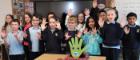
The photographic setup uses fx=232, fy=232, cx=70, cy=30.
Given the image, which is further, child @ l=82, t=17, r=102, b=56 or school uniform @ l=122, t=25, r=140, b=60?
school uniform @ l=122, t=25, r=140, b=60

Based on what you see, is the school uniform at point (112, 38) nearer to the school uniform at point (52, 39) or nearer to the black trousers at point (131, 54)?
the black trousers at point (131, 54)

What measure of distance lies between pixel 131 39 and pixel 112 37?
0.40m

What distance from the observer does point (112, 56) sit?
3.16 m

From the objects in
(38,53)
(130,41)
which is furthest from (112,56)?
(38,53)

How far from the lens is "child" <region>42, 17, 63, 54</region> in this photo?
3.23 meters

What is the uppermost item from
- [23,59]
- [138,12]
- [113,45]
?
[138,12]

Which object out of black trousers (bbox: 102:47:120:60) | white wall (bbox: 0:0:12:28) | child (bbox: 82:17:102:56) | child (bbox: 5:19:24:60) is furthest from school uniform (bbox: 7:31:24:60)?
white wall (bbox: 0:0:12:28)

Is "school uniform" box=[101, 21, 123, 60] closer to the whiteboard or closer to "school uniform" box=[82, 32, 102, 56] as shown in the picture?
"school uniform" box=[82, 32, 102, 56]

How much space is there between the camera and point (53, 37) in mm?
3225

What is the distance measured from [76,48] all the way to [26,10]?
276 cm

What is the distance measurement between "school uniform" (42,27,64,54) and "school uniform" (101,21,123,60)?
2.02ft

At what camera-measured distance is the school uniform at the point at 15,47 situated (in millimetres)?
3260

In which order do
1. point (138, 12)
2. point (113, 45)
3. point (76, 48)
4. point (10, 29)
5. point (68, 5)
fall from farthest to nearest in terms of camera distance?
point (68, 5) < point (138, 12) < point (10, 29) < point (113, 45) < point (76, 48)

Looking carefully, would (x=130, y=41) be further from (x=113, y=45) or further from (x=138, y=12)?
(x=138, y=12)
